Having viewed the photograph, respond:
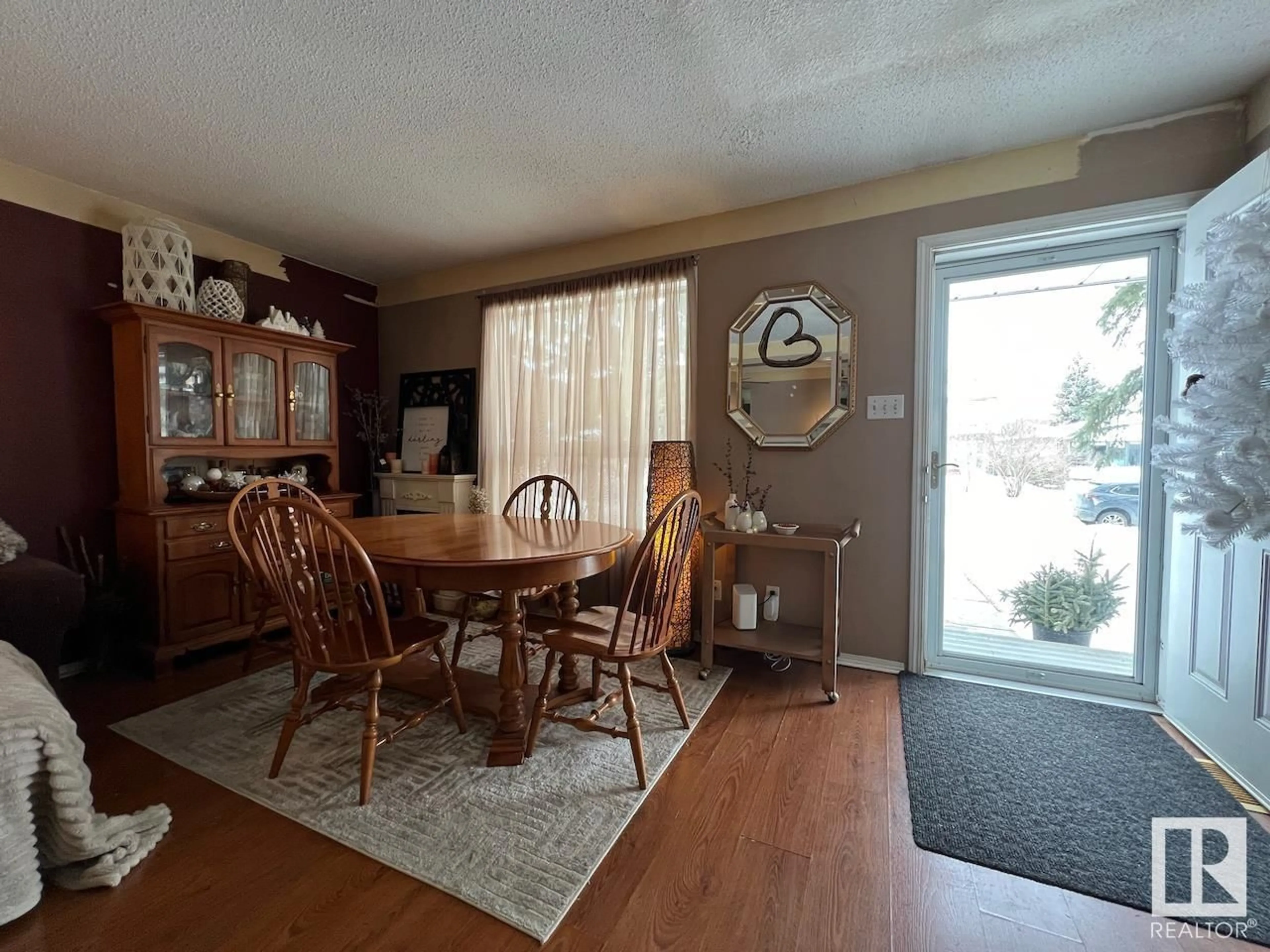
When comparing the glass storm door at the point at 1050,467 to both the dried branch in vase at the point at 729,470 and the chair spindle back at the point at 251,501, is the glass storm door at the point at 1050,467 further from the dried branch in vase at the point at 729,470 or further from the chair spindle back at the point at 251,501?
the chair spindle back at the point at 251,501

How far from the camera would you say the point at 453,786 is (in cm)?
163

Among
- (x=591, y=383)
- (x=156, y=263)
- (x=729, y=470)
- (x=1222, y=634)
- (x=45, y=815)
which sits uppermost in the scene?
(x=156, y=263)

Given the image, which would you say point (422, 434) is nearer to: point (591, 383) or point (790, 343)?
point (591, 383)

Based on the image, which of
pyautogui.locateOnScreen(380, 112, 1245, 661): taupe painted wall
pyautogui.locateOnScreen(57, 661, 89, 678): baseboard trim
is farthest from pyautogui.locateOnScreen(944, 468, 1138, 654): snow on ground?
pyautogui.locateOnScreen(57, 661, 89, 678): baseboard trim

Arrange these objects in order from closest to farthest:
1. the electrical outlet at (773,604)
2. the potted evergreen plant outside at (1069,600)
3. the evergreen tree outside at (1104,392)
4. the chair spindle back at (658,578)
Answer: the chair spindle back at (658,578)
the evergreen tree outside at (1104,392)
the potted evergreen plant outside at (1069,600)
the electrical outlet at (773,604)

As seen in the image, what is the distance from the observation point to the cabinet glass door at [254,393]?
2.80 m

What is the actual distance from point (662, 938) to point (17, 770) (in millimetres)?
1495

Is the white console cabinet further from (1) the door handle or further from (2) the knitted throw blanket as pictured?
(1) the door handle

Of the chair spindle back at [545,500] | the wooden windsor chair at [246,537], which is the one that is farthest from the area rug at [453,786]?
the chair spindle back at [545,500]

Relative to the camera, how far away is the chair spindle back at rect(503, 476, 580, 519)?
2699mm

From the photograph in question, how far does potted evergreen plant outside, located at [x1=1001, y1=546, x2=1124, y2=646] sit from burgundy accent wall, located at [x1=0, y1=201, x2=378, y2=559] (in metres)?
4.55

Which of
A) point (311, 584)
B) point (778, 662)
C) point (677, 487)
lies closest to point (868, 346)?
point (677, 487)

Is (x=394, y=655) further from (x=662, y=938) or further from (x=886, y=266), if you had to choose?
(x=886, y=266)

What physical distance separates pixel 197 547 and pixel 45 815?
5.25ft
